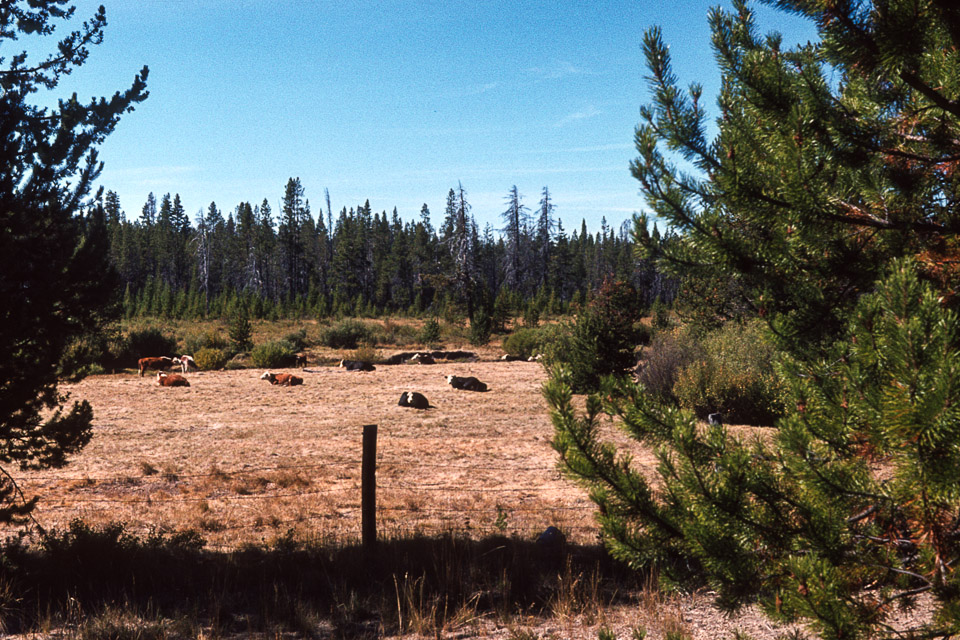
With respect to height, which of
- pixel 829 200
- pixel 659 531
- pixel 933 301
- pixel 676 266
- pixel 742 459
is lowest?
pixel 659 531

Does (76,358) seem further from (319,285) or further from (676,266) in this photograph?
(319,285)

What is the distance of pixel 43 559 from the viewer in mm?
5641

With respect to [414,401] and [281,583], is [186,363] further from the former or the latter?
[281,583]

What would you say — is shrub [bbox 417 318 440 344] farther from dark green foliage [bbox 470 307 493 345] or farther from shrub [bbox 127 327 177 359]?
shrub [bbox 127 327 177 359]

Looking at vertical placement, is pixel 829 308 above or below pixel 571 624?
above

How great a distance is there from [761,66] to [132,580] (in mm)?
5671

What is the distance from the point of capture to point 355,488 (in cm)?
896

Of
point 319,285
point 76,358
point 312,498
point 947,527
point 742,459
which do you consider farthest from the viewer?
point 319,285

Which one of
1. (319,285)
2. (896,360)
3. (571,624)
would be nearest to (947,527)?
(896,360)

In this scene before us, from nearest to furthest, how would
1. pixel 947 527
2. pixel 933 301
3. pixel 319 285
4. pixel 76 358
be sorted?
pixel 933 301, pixel 947 527, pixel 76 358, pixel 319 285

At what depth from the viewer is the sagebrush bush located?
35.8 m

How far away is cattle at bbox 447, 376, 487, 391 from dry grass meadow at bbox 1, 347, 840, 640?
1.77m

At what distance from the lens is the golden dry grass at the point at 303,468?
7480 mm

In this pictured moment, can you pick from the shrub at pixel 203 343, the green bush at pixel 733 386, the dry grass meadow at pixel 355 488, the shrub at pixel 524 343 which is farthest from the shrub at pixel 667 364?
the shrub at pixel 203 343
